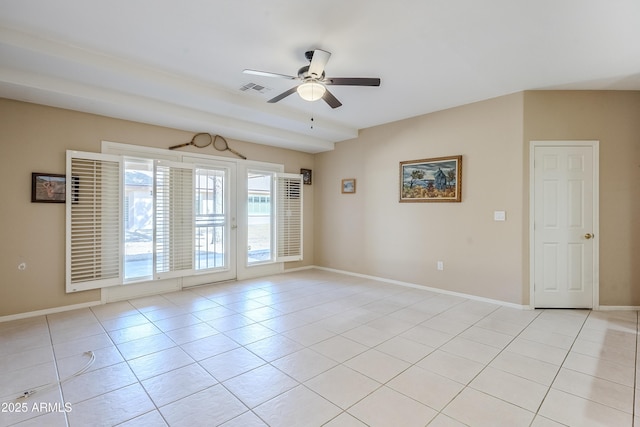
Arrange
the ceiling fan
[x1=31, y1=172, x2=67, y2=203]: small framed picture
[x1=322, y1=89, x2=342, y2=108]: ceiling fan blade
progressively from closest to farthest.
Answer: the ceiling fan < [x1=322, y1=89, x2=342, y2=108]: ceiling fan blade < [x1=31, y1=172, x2=67, y2=203]: small framed picture

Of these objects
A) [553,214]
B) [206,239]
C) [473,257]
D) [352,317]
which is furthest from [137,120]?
[553,214]

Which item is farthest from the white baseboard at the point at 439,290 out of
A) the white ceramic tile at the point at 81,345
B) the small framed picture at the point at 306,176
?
the white ceramic tile at the point at 81,345

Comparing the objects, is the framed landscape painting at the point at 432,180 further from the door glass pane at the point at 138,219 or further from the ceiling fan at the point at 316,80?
the door glass pane at the point at 138,219

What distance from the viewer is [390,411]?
1908 mm

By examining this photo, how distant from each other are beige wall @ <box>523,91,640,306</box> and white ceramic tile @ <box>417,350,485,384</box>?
8.74 feet

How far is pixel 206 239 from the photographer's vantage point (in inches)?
196

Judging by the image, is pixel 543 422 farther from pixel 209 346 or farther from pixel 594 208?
pixel 594 208

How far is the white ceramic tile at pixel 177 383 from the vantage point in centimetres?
204

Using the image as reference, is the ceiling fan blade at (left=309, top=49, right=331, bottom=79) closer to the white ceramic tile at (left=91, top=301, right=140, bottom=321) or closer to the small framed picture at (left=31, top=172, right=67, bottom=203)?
the small framed picture at (left=31, top=172, right=67, bottom=203)

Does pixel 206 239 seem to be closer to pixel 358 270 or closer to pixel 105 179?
pixel 105 179

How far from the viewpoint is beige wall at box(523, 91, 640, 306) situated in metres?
3.72

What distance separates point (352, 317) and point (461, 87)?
3.09 metres

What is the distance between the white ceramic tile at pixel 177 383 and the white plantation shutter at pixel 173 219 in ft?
7.98

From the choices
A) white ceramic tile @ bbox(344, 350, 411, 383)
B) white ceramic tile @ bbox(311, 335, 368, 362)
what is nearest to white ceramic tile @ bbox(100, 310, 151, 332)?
white ceramic tile @ bbox(311, 335, 368, 362)
